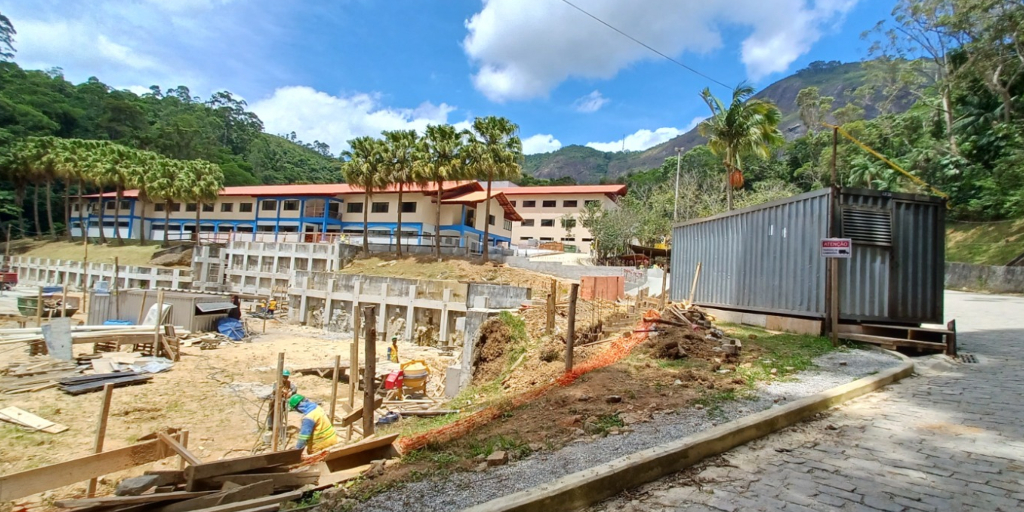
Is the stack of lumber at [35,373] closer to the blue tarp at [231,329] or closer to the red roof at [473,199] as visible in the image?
the blue tarp at [231,329]

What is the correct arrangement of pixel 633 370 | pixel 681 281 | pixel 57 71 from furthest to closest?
pixel 57 71 → pixel 681 281 → pixel 633 370

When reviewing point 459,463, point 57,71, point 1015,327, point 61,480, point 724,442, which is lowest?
point 61,480

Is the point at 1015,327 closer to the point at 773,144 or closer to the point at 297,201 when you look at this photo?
the point at 773,144

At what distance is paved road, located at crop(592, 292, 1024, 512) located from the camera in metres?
3.86

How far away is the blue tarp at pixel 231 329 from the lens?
24.6m

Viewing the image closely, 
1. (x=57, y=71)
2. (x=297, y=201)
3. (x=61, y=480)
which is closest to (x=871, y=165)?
(x=61, y=480)

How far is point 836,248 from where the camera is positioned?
32.9ft

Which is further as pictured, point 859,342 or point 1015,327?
point 1015,327

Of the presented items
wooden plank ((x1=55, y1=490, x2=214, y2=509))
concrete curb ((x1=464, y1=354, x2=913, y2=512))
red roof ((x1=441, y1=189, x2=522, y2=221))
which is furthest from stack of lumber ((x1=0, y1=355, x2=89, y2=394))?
red roof ((x1=441, y1=189, x2=522, y2=221))

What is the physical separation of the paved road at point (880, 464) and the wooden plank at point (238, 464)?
349 cm

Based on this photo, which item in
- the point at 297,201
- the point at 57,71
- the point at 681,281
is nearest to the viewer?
the point at 681,281

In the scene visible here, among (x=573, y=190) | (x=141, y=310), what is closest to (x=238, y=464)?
(x=141, y=310)

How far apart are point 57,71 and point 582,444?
12157 cm

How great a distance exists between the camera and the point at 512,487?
4.14m
